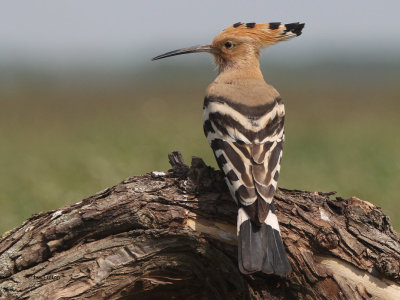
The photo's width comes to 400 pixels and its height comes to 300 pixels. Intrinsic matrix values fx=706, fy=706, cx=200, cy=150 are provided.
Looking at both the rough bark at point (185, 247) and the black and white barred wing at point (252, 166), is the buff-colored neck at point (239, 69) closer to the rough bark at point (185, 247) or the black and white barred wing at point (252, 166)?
the black and white barred wing at point (252, 166)

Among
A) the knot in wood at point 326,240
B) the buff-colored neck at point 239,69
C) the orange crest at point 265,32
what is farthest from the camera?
the orange crest at point 265,32

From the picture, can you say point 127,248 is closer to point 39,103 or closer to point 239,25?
point 239,25

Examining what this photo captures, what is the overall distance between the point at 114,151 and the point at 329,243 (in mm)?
3943

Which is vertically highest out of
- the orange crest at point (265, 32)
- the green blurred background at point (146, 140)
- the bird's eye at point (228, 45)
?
the orange crest at point (265, 32)

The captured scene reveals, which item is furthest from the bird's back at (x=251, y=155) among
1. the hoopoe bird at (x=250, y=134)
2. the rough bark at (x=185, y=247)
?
the rough bark at (x=185, y=247)

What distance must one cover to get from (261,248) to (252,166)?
0.40m

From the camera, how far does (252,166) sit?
2990 millimetres

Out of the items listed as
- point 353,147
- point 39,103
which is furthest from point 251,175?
point 39,103

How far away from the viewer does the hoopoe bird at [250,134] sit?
2.76m

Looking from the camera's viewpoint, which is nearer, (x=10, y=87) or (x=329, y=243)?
(x=329, y=243)

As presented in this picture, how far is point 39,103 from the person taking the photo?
38.7 ft

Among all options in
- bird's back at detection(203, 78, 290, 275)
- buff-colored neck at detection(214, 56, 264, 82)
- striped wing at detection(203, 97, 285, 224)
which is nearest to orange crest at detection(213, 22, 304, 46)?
buff-colored neck at detection(214, 56, 264, 82)

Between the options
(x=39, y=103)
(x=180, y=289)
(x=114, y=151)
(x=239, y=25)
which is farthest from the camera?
(x=39, y=103)

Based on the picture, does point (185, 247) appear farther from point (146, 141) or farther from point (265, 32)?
point (146, 141)
